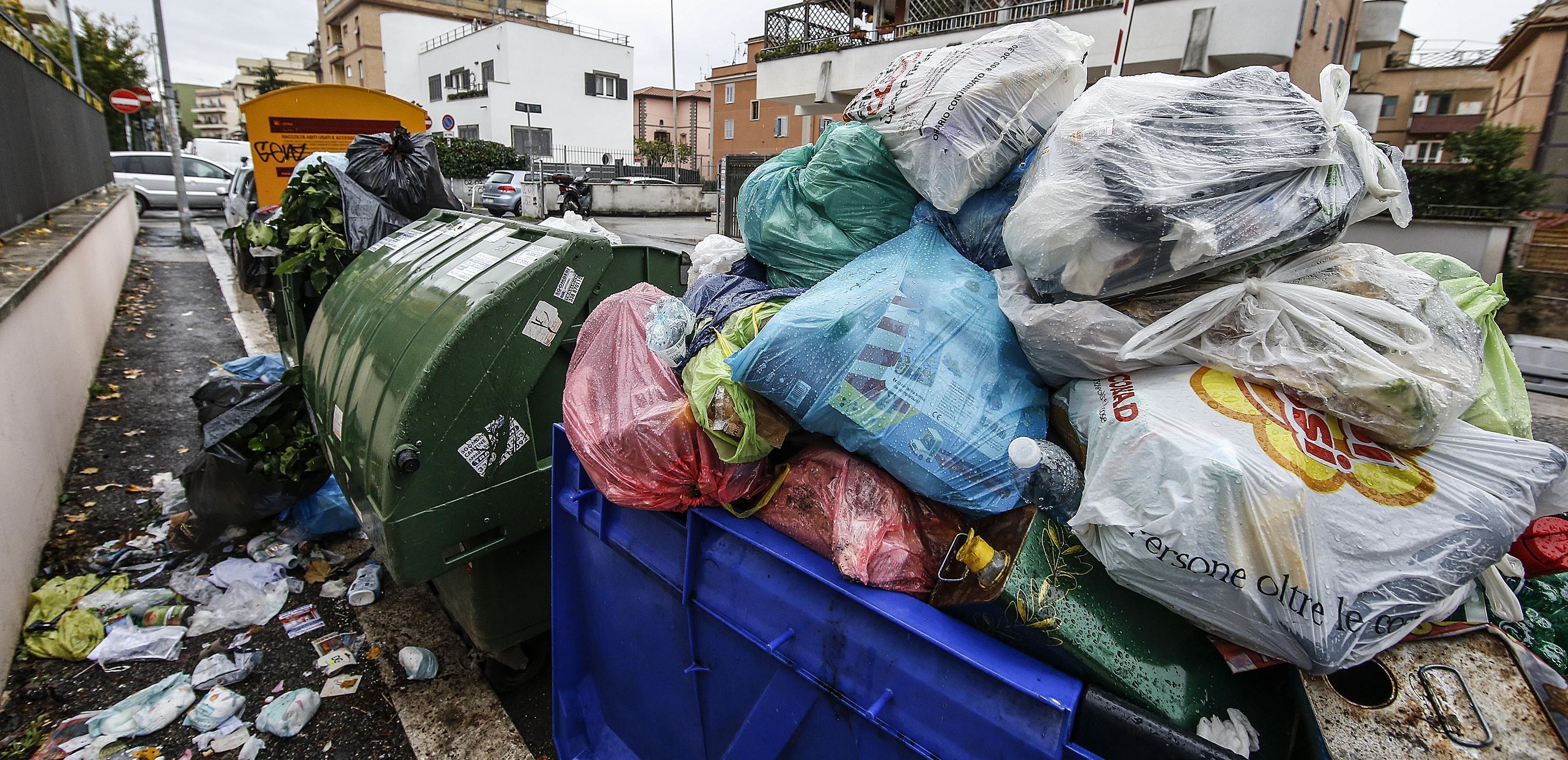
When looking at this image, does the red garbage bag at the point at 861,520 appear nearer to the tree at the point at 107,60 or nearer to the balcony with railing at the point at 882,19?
the balcony with railing at the point at 882,19

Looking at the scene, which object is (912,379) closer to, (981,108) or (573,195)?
(981,108)

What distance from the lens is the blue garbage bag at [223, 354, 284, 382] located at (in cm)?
433

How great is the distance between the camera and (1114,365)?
1514mm

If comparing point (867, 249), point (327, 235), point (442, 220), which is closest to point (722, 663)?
point (867, 249)

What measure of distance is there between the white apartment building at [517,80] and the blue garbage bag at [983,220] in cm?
2885

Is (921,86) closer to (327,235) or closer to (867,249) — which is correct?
(867,249)

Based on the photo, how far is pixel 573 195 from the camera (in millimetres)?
17422

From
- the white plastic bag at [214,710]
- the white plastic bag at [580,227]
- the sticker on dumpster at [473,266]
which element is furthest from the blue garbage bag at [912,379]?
the white plastic bag at [214,710]

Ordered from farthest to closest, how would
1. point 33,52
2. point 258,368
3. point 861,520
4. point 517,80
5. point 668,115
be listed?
point 668,115 < point 517,80 < point 33,52 < point 258,368 < point 861,520

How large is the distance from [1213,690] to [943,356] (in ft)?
2.60

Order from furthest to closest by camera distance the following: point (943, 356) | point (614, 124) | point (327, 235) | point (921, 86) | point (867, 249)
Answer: point (614, 124)
point (327, 235)
point (867, 249)
point (921, 86)
point (943, 356)

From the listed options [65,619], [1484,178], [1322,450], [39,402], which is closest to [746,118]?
[1484,178]

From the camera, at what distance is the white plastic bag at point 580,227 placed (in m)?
2.64

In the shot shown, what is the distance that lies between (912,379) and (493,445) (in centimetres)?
144
